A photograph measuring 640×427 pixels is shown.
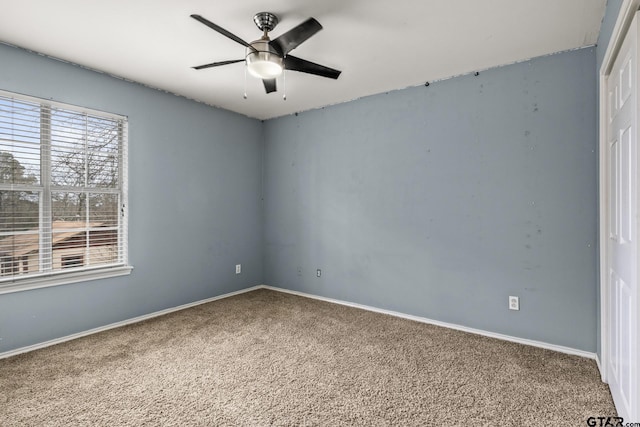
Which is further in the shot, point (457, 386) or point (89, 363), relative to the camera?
point (89, 363)

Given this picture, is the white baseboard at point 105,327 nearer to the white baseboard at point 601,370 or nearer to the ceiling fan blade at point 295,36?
the ceiling fan blade at point 295,36

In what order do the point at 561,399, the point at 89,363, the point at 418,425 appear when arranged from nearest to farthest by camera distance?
the point at 418,425
the point at 561,399
the point at 89,363

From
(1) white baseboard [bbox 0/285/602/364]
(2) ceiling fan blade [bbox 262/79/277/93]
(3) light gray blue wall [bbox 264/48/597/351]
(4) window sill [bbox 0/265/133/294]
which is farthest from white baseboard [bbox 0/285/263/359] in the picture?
(2) ceiling fan blade [bbox 262/79/277/93]

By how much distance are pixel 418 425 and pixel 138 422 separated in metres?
1.53

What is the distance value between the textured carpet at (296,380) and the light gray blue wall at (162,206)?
0.33 meters

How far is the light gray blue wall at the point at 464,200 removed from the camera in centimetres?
267

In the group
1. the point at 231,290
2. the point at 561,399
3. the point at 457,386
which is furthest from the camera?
the point at 231,290

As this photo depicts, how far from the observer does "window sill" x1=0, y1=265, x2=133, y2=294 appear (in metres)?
2.63

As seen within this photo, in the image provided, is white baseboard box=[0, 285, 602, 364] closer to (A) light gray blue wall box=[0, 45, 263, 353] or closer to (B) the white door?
(A) light gray blue wall box=[0, 45, 263, 353]

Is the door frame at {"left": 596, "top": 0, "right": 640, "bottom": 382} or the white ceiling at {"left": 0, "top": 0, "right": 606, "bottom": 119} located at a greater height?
the white ceiling at {"left": 0, "top": 0, "right": 606, "bottom": 119}

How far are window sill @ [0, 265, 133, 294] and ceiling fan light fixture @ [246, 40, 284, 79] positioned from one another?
8.06 ft

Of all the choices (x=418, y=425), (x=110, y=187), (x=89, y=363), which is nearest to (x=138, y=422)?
(x=89, y=363)

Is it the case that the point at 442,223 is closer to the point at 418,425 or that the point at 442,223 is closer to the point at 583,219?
the point at 583,219

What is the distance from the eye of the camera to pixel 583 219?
262cm
